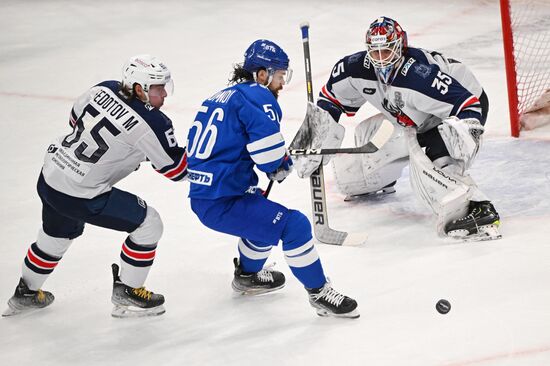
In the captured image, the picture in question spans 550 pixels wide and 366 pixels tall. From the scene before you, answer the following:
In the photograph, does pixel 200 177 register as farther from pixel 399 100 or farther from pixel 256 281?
pixel 399 100

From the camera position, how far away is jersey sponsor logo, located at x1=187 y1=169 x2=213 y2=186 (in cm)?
364

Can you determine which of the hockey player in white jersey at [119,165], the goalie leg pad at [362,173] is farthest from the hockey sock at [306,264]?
the goalie leg pad at [362,173]

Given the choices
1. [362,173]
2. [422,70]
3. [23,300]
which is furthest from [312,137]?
[23,300]

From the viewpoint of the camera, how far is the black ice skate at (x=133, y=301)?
12.6 ft

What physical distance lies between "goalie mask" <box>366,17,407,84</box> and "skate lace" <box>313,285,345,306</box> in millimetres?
1195

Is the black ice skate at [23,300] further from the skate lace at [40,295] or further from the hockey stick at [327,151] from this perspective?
the hockey stick at [327,151]

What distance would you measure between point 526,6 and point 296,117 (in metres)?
2.81

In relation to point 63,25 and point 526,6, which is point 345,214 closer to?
point 526,6

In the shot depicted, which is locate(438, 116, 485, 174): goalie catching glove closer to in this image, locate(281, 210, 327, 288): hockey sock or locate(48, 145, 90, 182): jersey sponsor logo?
locate(281, 210, 327, 288): hockey sock

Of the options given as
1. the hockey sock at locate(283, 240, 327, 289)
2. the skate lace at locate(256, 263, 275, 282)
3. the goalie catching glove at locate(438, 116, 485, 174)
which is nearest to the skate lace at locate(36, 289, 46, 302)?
the skate lace at locate(256, 263, 275, 282)

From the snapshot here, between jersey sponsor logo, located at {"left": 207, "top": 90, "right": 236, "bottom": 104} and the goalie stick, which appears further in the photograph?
the goalie stick

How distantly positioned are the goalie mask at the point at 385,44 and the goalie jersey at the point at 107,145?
108 centimetres

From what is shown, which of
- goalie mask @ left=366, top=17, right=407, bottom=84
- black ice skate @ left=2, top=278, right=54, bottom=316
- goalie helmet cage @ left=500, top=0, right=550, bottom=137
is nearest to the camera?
black ice skate @ left=2, top=278, right=54, bottom=316

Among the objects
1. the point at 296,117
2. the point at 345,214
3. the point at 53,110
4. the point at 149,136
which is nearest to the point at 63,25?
the point at 53,110
